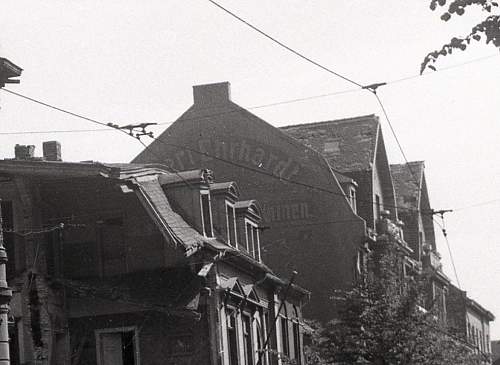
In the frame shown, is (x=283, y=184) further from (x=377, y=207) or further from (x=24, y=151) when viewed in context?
(x=24, y=151)

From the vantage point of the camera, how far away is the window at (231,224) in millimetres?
35219

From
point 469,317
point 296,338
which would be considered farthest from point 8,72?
point 469,317

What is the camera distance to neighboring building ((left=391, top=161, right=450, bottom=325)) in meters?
57.4

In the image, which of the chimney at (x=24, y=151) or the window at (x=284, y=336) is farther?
the window at (x=284, y=336)

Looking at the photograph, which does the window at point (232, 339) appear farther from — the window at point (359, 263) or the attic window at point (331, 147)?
the attic window at point (331, 147)

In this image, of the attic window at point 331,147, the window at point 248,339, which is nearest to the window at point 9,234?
the window at point 248,339

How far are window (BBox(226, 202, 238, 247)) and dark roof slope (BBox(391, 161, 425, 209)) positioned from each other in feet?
73.7

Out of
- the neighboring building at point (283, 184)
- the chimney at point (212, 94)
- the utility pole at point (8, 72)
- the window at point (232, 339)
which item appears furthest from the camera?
the chimney at point (212, 94)

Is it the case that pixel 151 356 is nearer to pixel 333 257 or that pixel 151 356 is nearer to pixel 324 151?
pixel 333 257

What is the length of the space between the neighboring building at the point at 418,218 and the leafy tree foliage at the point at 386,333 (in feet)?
76.9

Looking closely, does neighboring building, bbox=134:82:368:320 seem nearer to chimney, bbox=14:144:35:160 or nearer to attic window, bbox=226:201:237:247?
attic window, bbox=226:201:237:247

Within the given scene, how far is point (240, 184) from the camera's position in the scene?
152 feet

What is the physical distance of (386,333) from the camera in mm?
30266

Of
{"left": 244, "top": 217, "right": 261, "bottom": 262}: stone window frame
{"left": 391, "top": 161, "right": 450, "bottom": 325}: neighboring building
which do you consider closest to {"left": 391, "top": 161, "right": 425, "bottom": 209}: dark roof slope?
{"left": 391, "top": 161, "right": 450, "bottom": 325}: neighboring building
